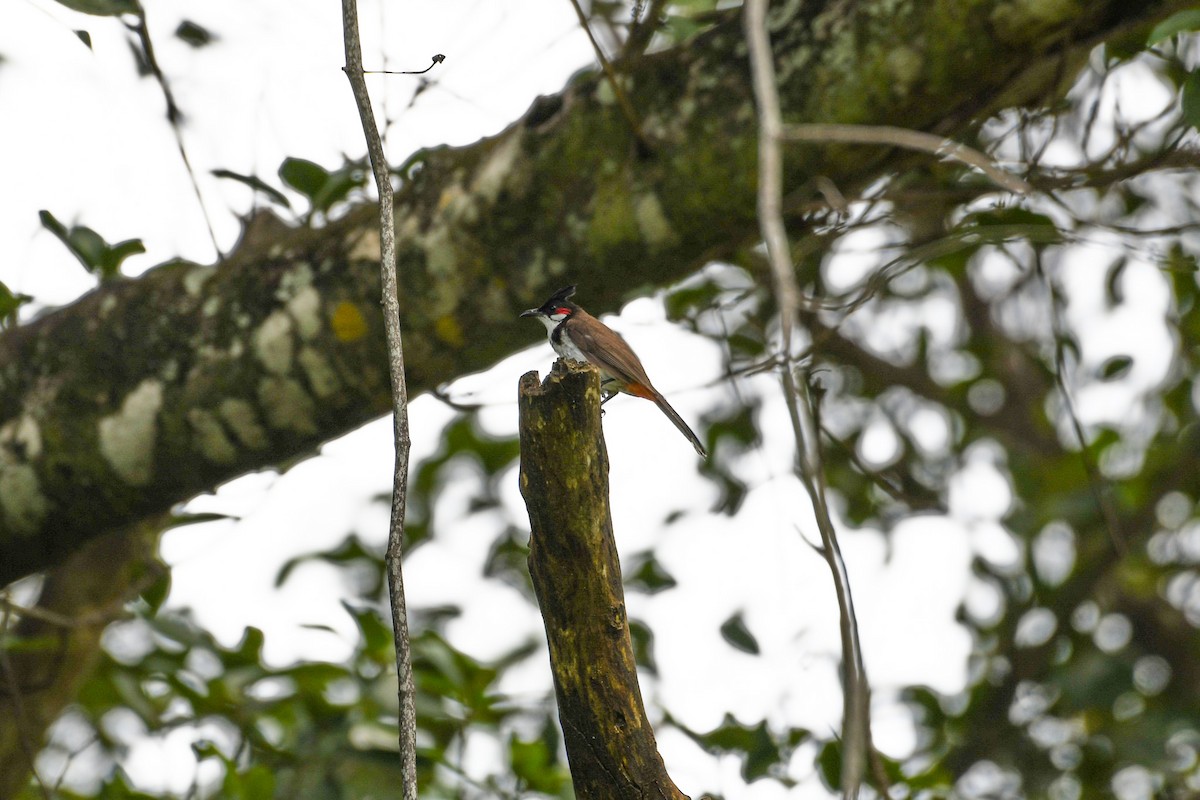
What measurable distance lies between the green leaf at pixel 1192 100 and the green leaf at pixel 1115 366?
2138 mm

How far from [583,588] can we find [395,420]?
457 millimetres

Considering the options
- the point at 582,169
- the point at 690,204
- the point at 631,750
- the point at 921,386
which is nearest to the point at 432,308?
the point at 582,169

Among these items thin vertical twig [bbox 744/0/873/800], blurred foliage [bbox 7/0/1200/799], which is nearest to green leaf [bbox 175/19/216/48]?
blurred foliage [bbox 7/0/1200/799]

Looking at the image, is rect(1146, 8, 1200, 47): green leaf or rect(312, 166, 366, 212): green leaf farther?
rect(312, 166, 366, 212): green leaf

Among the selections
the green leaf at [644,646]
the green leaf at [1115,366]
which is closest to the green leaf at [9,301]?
the green leaf at [644,646]

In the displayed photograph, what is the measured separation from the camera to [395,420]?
190cm

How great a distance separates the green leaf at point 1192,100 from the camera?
2.83 meters

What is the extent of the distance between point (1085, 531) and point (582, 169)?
3.10 m

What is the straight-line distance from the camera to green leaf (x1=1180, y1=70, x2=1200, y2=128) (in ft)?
9.30

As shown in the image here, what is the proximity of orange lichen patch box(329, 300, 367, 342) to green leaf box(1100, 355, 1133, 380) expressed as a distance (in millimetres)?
3130

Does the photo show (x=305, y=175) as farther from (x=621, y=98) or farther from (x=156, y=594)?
(x=156, y=594)

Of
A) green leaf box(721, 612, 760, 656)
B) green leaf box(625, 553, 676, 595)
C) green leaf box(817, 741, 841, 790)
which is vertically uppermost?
green leaf box(625, 553, 676, 595)

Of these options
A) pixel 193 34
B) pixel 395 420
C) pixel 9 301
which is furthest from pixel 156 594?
pixel 395 420

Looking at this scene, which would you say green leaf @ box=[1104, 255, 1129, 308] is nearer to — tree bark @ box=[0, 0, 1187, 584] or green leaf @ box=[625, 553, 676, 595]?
tree bark @ box=[0, 0, 1187, 584]
